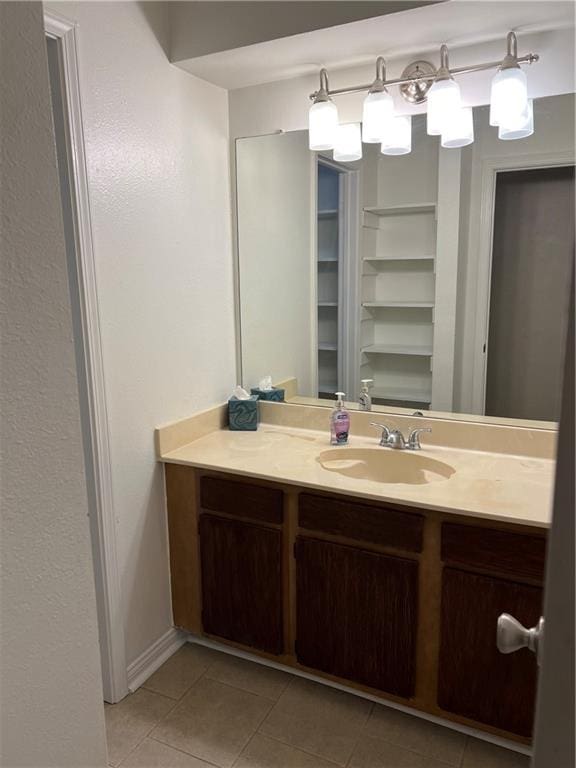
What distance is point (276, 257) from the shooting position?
2404 millimetres

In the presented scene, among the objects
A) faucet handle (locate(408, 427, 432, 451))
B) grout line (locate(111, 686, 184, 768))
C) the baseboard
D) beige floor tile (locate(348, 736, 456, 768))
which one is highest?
faucet handle (locate(408, 427, 432, 451))

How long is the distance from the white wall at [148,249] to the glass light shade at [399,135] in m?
0.67

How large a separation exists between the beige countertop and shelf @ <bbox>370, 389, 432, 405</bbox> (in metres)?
0.18

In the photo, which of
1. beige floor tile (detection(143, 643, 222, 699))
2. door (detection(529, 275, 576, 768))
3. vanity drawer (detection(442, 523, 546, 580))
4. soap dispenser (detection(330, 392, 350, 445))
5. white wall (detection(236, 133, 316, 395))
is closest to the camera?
door (detection(529, 275, 576, 768))

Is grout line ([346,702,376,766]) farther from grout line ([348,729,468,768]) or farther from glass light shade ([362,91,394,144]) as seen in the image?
glass light shade ([362,91,394,144])

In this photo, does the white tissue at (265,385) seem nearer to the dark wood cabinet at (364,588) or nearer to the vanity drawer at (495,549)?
the dark wood cabinet at (364,588)

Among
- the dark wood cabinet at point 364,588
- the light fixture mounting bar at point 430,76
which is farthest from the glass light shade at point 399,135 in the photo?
the dark wood cabinet at point 364,588

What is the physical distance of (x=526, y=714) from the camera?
160cm

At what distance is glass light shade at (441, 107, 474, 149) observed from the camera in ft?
6.13

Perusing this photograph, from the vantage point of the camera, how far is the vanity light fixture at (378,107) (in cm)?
192

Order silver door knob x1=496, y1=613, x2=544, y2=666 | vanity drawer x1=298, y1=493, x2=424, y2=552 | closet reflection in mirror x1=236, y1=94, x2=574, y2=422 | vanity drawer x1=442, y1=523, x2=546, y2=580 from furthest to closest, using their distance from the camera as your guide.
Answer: closet reflection in mirror x1=236, y1=94, x2=574, y2=422 < vanity drawer x1=298, y1=493, x2=424, y2=552 < vanity drawer x1=442, y1=523, x2=546, y2=580 < silver door knob x1=496, y1=613, x2=544, y2=666

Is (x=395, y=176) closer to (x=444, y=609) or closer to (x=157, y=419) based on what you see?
(x=157, y=419)

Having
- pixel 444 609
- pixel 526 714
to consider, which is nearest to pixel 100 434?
pixel 444 609

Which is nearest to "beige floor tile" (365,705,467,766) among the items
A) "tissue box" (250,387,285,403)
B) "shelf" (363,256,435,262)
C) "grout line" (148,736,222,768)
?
"grout line" (148,736,222,768)
